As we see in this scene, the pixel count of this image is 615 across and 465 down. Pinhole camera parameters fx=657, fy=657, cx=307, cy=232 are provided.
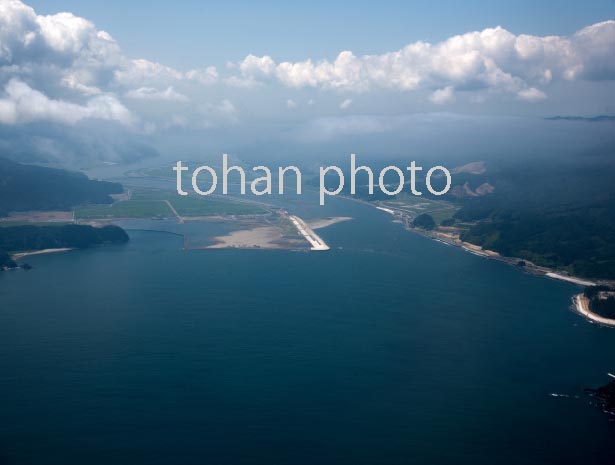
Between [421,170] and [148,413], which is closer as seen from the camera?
[148,413]

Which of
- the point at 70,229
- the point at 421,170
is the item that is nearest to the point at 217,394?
the point at 70,229

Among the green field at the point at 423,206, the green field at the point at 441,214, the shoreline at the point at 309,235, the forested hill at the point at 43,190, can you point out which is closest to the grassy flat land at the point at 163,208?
the forested hill at the point at 43,190

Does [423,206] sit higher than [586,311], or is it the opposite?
[423,206]

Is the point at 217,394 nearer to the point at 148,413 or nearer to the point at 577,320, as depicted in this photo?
the point at 148,413

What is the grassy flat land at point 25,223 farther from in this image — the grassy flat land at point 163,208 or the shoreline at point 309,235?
the shoreline at point 309,235

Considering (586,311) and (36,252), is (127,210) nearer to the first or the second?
(36,252)

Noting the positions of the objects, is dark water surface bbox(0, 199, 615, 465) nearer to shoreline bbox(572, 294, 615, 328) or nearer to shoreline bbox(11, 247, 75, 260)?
shoreline bbox(572, 294, 615, 328)

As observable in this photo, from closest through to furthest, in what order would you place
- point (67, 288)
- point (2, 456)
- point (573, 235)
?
1. point (2, 456)
2. point (67, 288)
3. point (573, 235)

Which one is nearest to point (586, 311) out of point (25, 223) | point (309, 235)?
point (309, 235)
